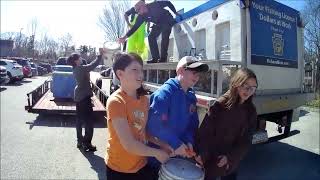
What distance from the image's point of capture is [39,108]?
971 cm

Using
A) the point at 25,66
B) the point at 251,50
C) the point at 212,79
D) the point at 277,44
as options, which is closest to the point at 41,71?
the point at 25,66

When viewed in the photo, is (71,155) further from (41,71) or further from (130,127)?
(41,71)

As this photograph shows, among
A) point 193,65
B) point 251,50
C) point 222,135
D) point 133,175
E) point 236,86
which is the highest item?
point 251,50

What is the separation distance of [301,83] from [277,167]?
161 cm

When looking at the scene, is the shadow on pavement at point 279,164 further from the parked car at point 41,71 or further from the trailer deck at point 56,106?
the parked car at point 41,71

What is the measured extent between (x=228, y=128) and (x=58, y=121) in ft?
24.6

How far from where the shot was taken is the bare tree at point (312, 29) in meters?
6.82

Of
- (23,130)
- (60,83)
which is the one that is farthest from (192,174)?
(60,83)

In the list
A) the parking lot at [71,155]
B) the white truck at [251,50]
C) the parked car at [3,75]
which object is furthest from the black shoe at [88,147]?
the parked car at [3,75]

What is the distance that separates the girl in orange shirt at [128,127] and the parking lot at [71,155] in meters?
2.89

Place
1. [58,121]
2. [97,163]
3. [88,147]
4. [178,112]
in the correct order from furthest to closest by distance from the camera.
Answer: [58,121], [88,147], [97,163], [178,112]

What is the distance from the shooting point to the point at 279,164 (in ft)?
20.8

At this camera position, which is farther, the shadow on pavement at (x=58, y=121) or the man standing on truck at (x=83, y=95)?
the shadow on pavement at (x=58, y=121)

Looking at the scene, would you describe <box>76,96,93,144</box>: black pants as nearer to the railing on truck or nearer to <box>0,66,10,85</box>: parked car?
the railing on truck
